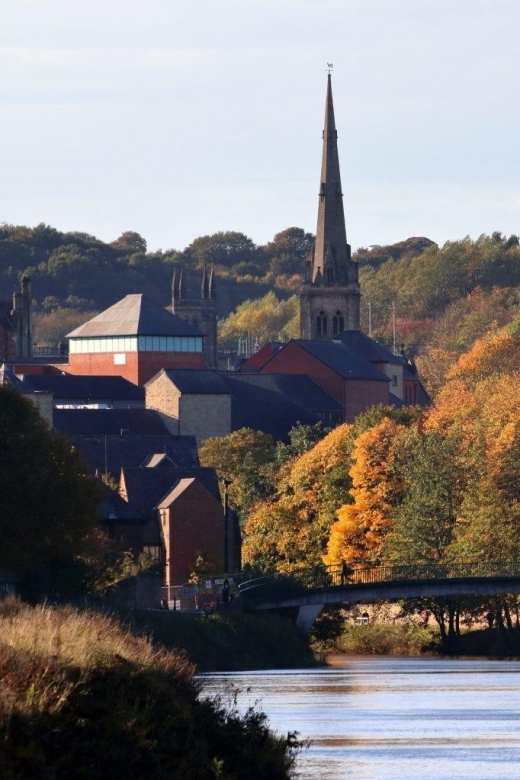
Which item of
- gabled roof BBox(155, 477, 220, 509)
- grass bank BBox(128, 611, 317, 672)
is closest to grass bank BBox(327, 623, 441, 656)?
gabled roof BBox(155, 477, 220, 509)

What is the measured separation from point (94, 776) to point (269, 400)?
497 feet

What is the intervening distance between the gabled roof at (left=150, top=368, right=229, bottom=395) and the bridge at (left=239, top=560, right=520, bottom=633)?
70.3 m

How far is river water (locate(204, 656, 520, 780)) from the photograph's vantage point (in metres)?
46.2

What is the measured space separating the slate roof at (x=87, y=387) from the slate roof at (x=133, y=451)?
158 feet

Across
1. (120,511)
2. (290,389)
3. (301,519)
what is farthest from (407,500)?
(290,389)

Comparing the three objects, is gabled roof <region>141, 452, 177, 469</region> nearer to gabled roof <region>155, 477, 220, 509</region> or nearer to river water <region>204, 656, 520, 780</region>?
gabled roof <region>155, 477, 220, 509</region>

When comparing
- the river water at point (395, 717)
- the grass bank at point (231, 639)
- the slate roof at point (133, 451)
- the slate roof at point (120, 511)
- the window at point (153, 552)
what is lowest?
the river water at point (395, 717)

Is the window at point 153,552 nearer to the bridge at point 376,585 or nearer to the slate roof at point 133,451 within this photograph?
the bridge at point 376,585

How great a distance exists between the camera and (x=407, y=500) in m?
111

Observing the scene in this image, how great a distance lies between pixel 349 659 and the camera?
9800cm

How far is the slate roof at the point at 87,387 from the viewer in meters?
187

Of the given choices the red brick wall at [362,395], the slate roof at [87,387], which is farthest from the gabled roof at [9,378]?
the red brick wall at [362,395]

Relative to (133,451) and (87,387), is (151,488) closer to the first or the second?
(133,451)

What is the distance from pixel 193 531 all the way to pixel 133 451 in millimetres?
28666
